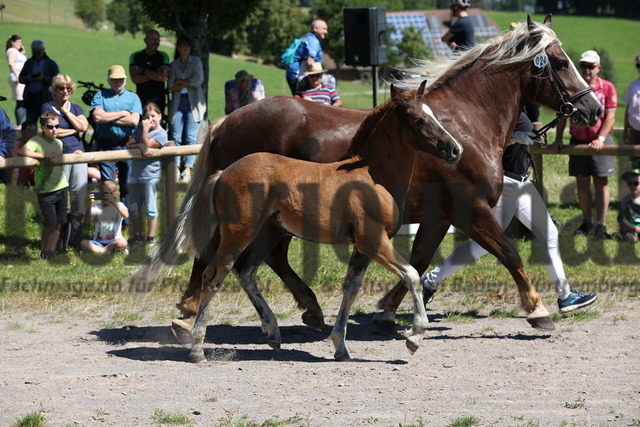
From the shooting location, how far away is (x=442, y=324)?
7.23 m

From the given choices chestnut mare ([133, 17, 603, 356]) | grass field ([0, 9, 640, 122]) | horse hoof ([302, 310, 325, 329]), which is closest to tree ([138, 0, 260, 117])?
grass field ([0, 9, 640, 122])

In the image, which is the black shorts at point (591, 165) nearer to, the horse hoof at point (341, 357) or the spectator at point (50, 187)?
the horse hoof at point (341, 357)

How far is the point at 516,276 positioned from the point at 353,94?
127ft

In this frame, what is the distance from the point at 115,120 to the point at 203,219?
3.99 m

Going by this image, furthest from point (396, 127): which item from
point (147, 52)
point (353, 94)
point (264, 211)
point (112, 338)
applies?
point (353, 94)

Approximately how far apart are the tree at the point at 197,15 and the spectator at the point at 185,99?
3.72m

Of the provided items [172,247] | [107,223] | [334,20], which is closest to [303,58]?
[107,223]

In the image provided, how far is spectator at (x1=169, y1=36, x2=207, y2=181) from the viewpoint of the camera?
488 inches

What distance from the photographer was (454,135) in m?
6.64

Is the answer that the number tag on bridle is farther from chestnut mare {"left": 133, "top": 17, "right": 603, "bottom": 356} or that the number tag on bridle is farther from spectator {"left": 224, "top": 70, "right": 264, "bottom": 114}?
spectator {"left": 224, "top": 70, "right": 264, "bottom": 114}

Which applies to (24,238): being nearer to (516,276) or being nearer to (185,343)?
(185,343)

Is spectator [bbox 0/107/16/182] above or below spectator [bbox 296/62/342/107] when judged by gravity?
below

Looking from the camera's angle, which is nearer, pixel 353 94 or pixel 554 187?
pixel 554 187

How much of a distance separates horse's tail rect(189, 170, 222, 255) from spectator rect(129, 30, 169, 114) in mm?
6466
